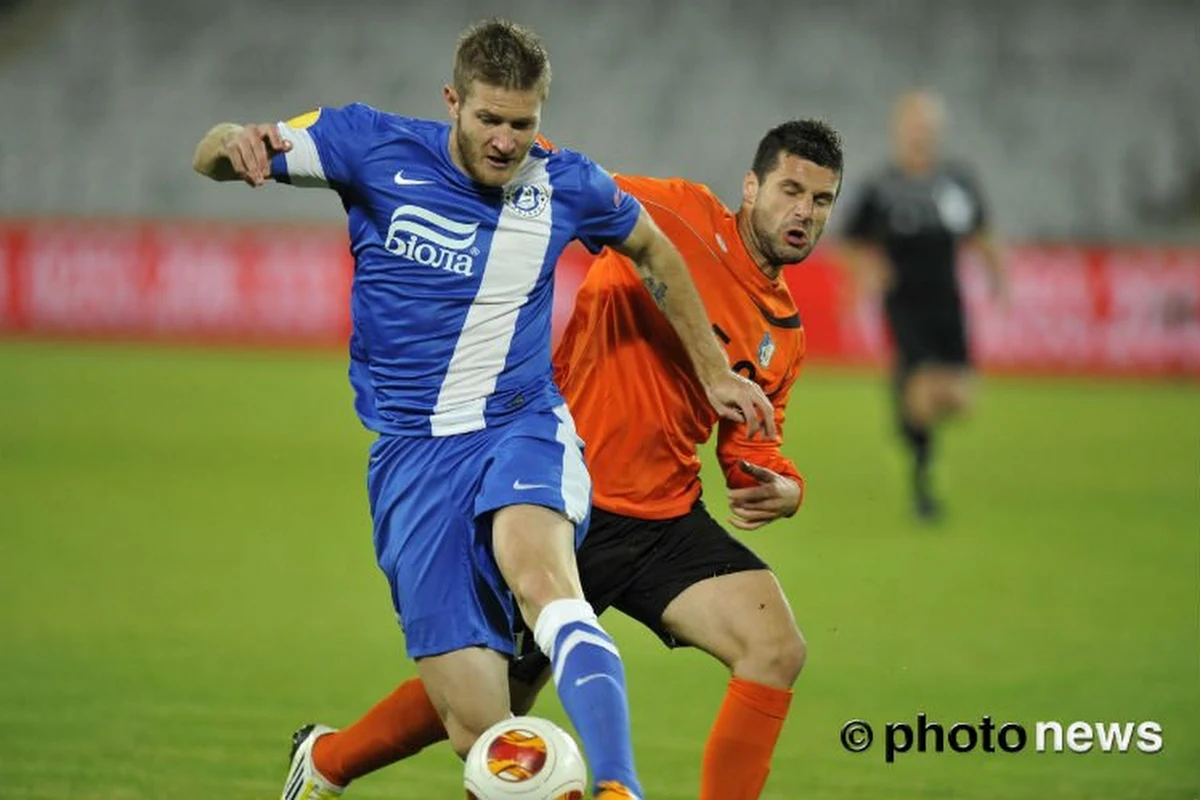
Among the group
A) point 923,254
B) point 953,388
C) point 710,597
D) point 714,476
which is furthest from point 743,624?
point 714,476

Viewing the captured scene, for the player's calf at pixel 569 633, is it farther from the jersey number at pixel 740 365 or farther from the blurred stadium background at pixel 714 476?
the blurred stadium background at pixel 714 476

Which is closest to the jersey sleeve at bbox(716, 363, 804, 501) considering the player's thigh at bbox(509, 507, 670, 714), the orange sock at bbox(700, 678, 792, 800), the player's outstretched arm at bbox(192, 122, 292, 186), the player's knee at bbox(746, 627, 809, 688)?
the player's thigh at bbox(509, 507, 670, 714)

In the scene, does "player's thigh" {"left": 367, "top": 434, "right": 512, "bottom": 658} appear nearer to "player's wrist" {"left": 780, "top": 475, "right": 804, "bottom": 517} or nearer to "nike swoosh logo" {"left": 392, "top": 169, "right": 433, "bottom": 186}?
"nike swoosh logo" {"left": 392, "top": 169, "right": 433, "bottom": 186}

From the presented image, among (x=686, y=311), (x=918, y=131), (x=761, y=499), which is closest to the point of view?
(x=686, y=311)

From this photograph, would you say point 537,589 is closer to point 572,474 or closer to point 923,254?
point 572,474

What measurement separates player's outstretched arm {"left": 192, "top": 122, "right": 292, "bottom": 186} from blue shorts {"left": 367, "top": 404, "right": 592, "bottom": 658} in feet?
2.66

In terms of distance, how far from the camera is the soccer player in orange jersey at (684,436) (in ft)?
15.8

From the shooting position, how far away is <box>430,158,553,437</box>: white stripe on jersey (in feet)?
15.1

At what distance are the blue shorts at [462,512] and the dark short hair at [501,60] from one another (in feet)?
2.82

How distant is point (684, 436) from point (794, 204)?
72cm

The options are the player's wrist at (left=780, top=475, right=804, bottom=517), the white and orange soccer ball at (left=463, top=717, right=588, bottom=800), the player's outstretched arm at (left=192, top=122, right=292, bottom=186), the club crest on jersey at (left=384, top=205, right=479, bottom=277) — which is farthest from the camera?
the player's wrist at (left=780, top=475, right=804, bottom=517)

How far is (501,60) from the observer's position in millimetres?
4387

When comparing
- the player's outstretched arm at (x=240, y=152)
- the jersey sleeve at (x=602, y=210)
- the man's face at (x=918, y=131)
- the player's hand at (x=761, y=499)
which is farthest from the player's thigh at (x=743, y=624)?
the man's face at (x=918, y=131)

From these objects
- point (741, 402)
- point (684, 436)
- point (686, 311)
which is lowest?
point (684, 436)
